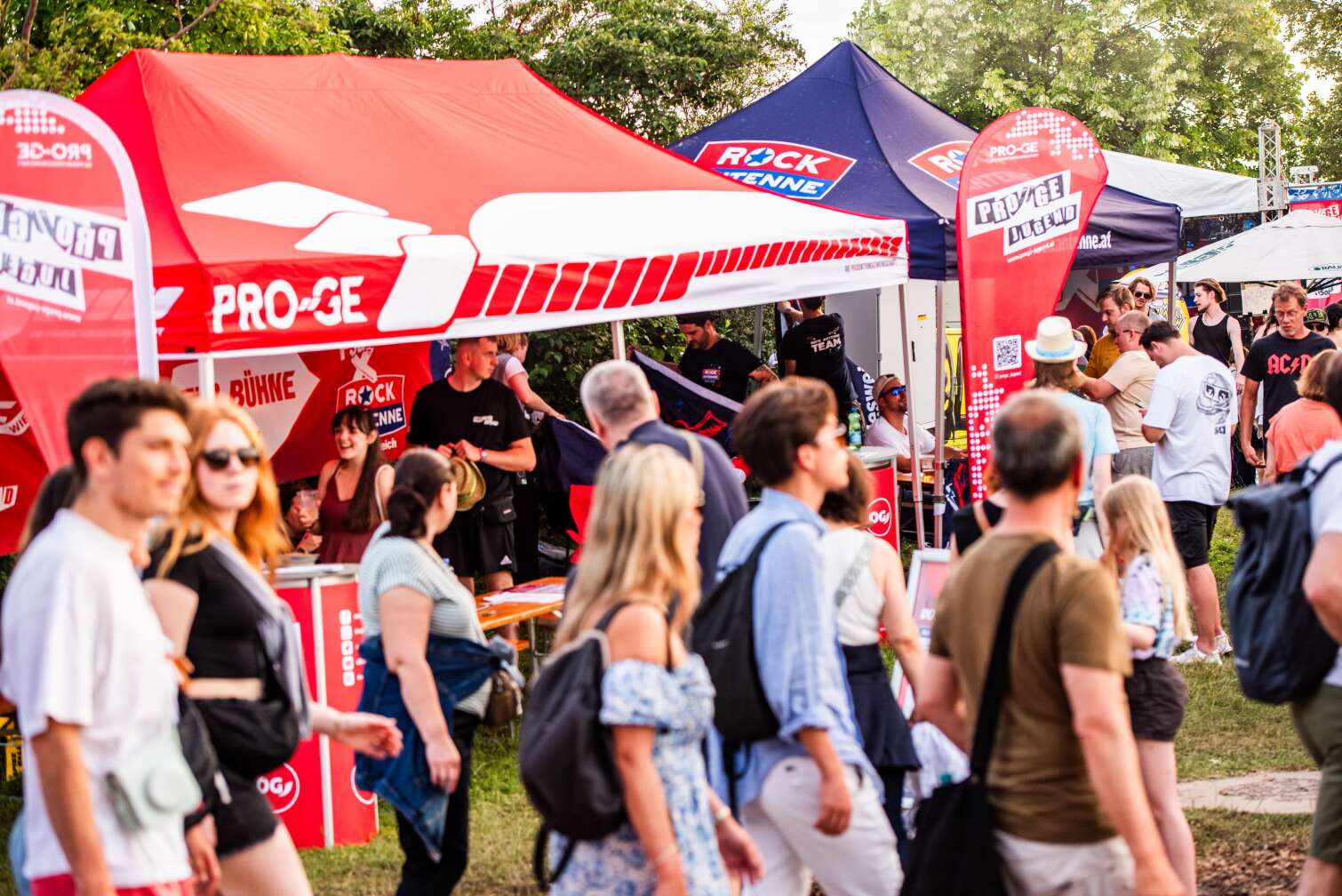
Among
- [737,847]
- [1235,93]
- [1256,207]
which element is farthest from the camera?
[1235,93]

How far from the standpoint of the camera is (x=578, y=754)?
3.03 metres

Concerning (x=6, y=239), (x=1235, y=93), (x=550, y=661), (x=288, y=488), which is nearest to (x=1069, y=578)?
(x=550, y=661)

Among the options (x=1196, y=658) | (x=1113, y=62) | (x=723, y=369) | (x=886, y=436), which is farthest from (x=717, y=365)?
(x=1113, y=62)

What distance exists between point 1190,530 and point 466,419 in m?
4.13

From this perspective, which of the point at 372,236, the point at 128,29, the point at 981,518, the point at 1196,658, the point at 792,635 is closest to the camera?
the point at 792,635

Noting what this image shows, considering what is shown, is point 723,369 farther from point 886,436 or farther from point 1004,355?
point 1004,355

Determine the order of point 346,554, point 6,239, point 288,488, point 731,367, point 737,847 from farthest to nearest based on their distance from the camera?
point 731,367
point 288,488
point 346,554
point 6,239
point 737,847

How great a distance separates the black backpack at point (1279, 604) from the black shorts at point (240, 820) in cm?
251

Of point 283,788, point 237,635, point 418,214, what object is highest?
point 418,214

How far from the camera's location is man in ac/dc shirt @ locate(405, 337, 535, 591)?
7973mm

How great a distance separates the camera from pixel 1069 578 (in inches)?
→ 114

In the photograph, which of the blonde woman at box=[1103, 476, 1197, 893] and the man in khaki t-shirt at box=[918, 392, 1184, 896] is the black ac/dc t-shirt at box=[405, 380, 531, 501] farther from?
the man in khaki t-shirt at box=[918, 392, 1184, 896]

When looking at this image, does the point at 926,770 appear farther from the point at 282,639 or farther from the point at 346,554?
the point at 346,554

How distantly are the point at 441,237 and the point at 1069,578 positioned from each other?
14.2 ft
